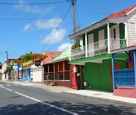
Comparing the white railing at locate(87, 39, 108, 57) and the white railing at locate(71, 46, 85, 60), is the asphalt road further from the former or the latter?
the white railing at locate(71, 46, 85, 60)

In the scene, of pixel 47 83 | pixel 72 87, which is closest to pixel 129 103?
pixel 72 87

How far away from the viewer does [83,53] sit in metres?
20.2

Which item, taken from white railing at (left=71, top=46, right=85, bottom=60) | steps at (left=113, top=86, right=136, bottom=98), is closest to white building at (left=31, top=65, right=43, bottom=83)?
white railing at (left=71, top=46, right=85, bottom=60)

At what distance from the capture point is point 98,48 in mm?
17781

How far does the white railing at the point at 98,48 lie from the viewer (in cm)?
1721

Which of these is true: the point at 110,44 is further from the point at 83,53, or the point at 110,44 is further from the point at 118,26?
the point at 83,53

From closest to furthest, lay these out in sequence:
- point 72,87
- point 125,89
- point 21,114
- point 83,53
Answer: point 21,114, point 125,89, point 83,53, point 72,87

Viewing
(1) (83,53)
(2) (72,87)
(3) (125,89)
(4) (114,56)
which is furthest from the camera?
(2) (72,87)

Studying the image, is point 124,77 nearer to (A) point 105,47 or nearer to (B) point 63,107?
(A) point 105,47

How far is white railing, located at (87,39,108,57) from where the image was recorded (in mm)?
17212

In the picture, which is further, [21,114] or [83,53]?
[83,53]

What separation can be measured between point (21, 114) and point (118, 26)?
37.3ft

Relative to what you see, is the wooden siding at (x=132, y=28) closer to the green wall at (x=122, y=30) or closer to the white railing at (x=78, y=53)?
the green wall at (x=122, y=30)

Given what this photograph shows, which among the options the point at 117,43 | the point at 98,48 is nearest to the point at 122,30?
the point at 117,43
